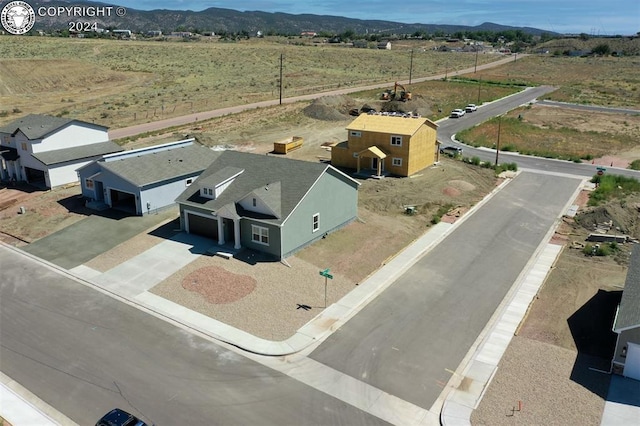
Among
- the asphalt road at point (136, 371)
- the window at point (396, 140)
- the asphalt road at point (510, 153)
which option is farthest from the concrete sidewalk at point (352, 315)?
the asphalt road at point (510, 153)

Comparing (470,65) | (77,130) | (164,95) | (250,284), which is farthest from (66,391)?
(470,65)

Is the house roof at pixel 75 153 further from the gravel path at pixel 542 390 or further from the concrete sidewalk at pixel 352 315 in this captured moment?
the gravel path at pixel 542 390

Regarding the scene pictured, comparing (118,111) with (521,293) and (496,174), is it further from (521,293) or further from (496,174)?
(521,293)

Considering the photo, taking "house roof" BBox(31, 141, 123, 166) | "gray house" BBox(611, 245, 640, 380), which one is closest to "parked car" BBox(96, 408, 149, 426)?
"gray house" BBox(611, 245, 640, 380)

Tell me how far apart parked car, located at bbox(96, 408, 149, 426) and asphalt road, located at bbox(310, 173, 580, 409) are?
8.27 meters

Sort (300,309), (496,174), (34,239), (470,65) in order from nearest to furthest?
(300,309) < (34,239) < (496,174) < (470,65)

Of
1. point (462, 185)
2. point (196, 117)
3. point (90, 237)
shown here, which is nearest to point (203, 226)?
point (90, 237)

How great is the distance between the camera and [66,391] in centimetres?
2125

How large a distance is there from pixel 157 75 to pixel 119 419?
11191cm

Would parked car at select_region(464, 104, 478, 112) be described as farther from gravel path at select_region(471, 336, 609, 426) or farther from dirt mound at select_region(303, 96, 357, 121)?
gravel path at select_region(471, 336, 609, 426)

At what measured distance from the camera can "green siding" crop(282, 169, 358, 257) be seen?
3319 centimetres

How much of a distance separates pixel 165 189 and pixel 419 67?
456ft

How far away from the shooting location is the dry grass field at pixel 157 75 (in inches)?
3396

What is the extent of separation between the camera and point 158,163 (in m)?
42.5
